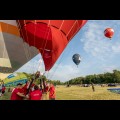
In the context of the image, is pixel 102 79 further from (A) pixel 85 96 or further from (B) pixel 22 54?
(B) pixel 22 54

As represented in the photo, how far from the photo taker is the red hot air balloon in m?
5.92

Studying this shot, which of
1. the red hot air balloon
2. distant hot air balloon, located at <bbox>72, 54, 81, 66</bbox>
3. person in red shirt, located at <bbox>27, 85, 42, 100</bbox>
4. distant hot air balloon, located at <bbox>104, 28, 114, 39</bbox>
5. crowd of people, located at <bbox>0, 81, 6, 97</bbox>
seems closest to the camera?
person in red shirt, located at <bbox>27, 85, 42, 100</bbox>

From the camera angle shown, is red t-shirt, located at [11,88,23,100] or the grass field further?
the grass field

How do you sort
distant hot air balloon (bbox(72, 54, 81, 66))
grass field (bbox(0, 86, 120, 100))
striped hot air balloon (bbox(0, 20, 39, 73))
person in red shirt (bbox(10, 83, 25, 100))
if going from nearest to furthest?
1. person in red shirt (bbox(10, 83, 25, 100))
2. grass field (bbox(0, 86, 120, 100))
3. distant hot air balloon (bbox(72, 54, 81, 66))
4. striped hot air balloon (bbox(0, 20, 39, 73))

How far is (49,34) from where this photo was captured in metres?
6.00

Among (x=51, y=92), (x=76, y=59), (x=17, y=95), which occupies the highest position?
(x=76, y=59)

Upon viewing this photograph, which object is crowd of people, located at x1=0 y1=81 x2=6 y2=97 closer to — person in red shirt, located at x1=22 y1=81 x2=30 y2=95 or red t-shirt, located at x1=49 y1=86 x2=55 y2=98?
person in red shirt, located at x1=22 y1=81 x2=30 y2=95

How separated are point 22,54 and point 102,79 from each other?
2.16 meters

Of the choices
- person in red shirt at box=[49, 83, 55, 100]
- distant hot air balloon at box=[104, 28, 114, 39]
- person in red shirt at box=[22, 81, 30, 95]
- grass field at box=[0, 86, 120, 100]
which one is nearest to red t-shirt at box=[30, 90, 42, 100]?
person in red shirt at box=[22, 81, 30, 95]

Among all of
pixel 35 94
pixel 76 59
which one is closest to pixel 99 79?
pixel 76 59

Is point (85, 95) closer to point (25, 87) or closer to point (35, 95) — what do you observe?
point (35, 95)

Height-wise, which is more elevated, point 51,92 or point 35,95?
point 51,92

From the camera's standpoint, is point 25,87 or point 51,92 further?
point 51,92

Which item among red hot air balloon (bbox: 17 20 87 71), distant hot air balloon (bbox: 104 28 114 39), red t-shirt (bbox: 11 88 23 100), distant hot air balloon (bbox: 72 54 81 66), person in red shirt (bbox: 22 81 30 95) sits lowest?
red t-shirt (bbox: 11 88 23 100)
